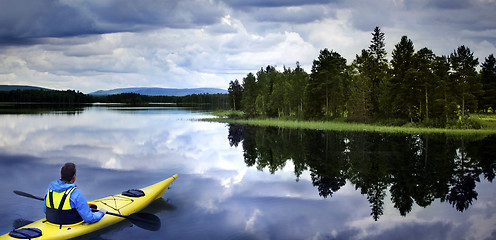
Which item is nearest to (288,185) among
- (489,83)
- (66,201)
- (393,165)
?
(393,165)

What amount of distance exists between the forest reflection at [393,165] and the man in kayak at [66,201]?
921 centimetres

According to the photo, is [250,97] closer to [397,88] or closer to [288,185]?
[397,88]

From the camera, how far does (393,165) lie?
2044cm

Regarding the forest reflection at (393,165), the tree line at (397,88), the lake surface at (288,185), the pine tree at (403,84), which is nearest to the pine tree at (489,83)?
the tree line at (397,88)

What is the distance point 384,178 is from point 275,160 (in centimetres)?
793

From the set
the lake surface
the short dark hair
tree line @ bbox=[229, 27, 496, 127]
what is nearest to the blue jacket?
the short dark hair

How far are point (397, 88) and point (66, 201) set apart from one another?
1888 inches

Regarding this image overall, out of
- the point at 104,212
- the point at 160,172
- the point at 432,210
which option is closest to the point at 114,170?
the point at 160,172

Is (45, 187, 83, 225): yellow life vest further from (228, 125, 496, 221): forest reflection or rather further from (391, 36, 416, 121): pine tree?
(391, 36, 416, 121): pine tree

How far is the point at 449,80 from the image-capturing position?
152 feet

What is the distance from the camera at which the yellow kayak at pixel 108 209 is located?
9.25 metres

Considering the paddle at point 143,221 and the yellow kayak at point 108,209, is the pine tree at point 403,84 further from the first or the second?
the paddle at point 143,221

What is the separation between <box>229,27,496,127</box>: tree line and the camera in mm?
45375

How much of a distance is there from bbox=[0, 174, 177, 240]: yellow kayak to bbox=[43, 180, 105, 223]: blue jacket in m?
0.34
